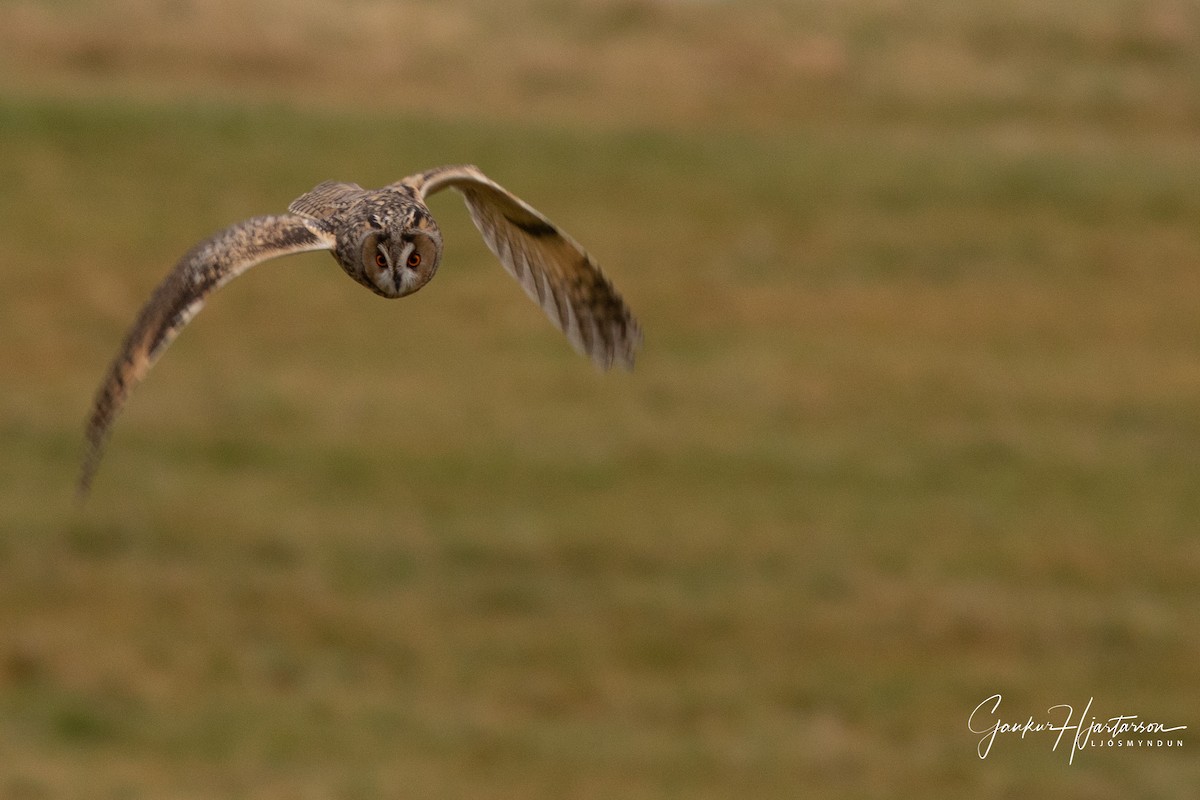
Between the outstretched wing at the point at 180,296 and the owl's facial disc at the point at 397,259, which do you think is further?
the owl's facial disc at the point at 397,259

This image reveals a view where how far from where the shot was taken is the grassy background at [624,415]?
63.0 ft

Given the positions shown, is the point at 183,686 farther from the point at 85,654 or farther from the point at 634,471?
the point at 634,471

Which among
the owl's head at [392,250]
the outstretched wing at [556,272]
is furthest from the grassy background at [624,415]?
the owl's head at [392,250]

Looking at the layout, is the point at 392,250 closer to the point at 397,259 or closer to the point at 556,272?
the point at 397,259

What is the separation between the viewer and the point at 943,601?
22.1 meters

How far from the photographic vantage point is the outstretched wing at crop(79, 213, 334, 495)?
14.5 ft

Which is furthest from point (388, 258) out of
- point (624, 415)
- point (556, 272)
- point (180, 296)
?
point (624, 415)

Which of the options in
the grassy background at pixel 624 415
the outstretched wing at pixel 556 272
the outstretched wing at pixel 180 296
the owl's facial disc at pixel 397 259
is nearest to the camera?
the outstretched wing at pixel 180 296

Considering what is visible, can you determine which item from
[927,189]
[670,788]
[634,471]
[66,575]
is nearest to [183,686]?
[66,575]

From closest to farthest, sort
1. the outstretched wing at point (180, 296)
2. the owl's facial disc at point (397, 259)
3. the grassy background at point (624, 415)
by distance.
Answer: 1. the outstretched wing at point (180, 296)
2. the owl's facial disc at point (397, 259)
3. the grassy background at point (624, 415)

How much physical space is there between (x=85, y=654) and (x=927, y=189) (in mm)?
18170

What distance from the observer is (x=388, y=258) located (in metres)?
4.88

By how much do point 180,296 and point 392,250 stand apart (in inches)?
22.0

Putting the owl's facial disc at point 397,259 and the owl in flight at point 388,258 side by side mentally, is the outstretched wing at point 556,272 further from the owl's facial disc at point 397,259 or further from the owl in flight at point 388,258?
the owl's facial disc at point 397,259
